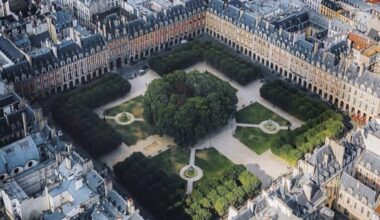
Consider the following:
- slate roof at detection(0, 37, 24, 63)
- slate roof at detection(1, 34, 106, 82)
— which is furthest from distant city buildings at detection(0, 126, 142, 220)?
slate roof at detection(0, 37, 24, 63)

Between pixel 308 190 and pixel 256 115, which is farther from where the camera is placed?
pixel 256 115

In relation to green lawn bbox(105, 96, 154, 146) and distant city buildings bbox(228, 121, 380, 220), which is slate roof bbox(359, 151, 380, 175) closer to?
distant city buildings bbox(228, 121, 380, 220)

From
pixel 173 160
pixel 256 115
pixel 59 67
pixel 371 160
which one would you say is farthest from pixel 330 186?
pixel 59 67

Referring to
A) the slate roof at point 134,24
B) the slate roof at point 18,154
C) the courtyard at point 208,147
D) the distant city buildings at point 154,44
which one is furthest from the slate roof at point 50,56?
the slate roof at point 18,154

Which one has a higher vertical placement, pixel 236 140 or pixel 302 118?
pixel 302 118

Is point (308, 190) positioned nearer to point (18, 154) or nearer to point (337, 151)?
point (337, 151)
